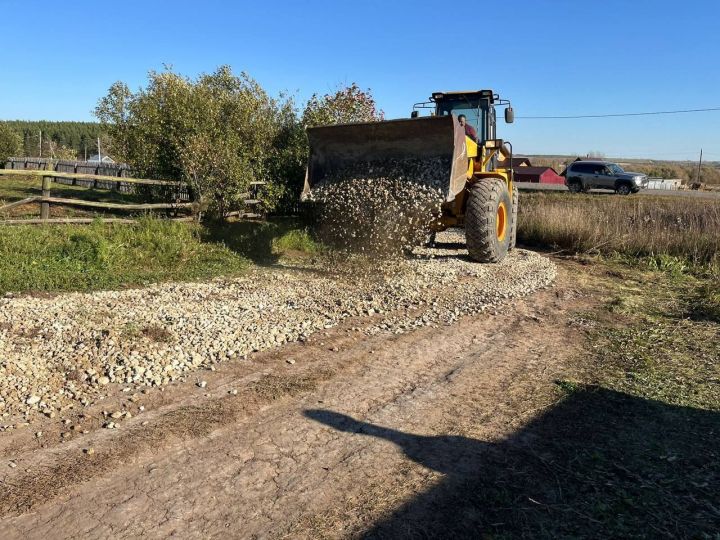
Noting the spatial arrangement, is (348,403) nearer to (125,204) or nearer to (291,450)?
(291,450)

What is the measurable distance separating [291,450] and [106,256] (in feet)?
18.8

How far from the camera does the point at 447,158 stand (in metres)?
7.96

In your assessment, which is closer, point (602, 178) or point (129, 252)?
point (129, 252)

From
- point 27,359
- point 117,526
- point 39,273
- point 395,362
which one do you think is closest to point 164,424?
point 117,526

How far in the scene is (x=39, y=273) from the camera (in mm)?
6984

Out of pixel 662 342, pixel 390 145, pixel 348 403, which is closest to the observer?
pixel 348 403

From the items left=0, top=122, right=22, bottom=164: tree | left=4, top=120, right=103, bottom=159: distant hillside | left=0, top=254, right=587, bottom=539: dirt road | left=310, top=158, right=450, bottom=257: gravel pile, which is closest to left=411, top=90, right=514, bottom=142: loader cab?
left=310, top=158, right=450, bottom=257: gravel pile

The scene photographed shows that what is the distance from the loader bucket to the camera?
25.6ft

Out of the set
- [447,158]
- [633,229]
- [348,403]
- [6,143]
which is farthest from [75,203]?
[6,143]

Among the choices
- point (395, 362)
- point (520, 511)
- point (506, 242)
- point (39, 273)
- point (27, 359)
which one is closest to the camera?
point (520, 511)

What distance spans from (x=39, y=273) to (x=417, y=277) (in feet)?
16.6

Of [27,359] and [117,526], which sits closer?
[117,526]

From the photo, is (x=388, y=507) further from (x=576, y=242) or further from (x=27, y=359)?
(x=576, y=242)

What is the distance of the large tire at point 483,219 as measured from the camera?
26.7 feet
